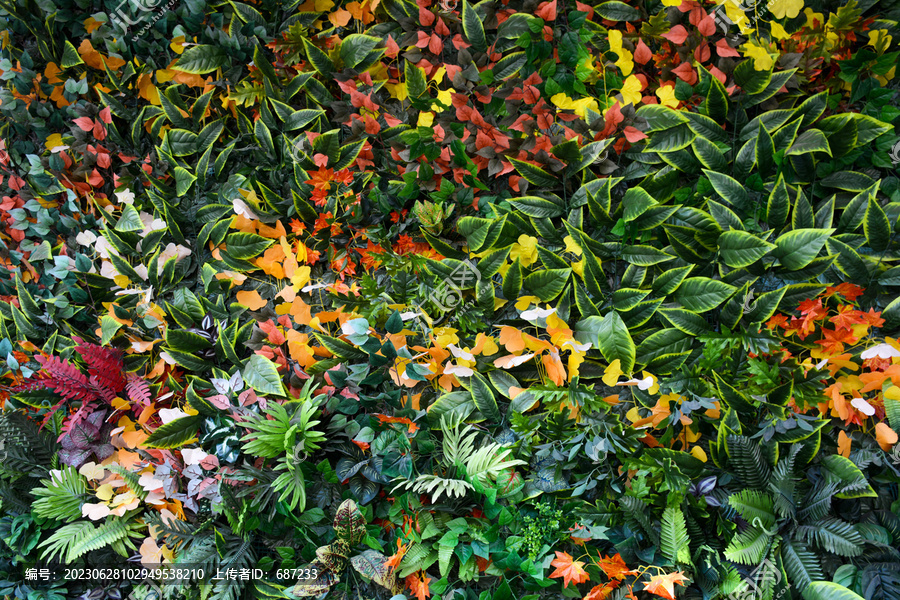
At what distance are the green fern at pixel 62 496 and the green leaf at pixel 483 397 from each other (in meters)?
1.21

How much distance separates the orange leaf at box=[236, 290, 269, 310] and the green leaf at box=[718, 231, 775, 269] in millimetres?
1292

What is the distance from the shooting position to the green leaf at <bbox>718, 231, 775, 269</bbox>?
49.3 inches

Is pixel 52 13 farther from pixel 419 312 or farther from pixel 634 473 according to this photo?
pixel 634 473

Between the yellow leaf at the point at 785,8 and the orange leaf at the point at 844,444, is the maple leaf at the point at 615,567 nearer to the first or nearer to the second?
the orange leaf at the point at 844,444

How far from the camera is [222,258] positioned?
64.2 inches

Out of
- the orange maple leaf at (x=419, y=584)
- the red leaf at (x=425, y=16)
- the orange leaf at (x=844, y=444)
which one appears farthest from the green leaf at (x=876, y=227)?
the orange maple leaf at (x=419, y=584)

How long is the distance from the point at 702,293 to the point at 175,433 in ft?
4.85

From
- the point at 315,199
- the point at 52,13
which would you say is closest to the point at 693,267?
the point at 315,199

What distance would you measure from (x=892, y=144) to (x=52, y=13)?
2.55 m

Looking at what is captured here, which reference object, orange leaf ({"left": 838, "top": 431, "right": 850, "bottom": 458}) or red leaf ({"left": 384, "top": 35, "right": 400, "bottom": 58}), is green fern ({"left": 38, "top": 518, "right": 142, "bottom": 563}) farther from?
orange leaf ({"left": 838, "top": 431, "right": 850, "bottom": 458})

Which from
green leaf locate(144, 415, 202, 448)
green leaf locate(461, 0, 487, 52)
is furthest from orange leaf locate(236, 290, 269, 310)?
green leaf locate(461, 0, 487, 52)

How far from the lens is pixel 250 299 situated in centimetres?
157

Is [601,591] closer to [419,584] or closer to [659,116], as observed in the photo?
[419,584]

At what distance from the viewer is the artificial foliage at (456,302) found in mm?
1228
